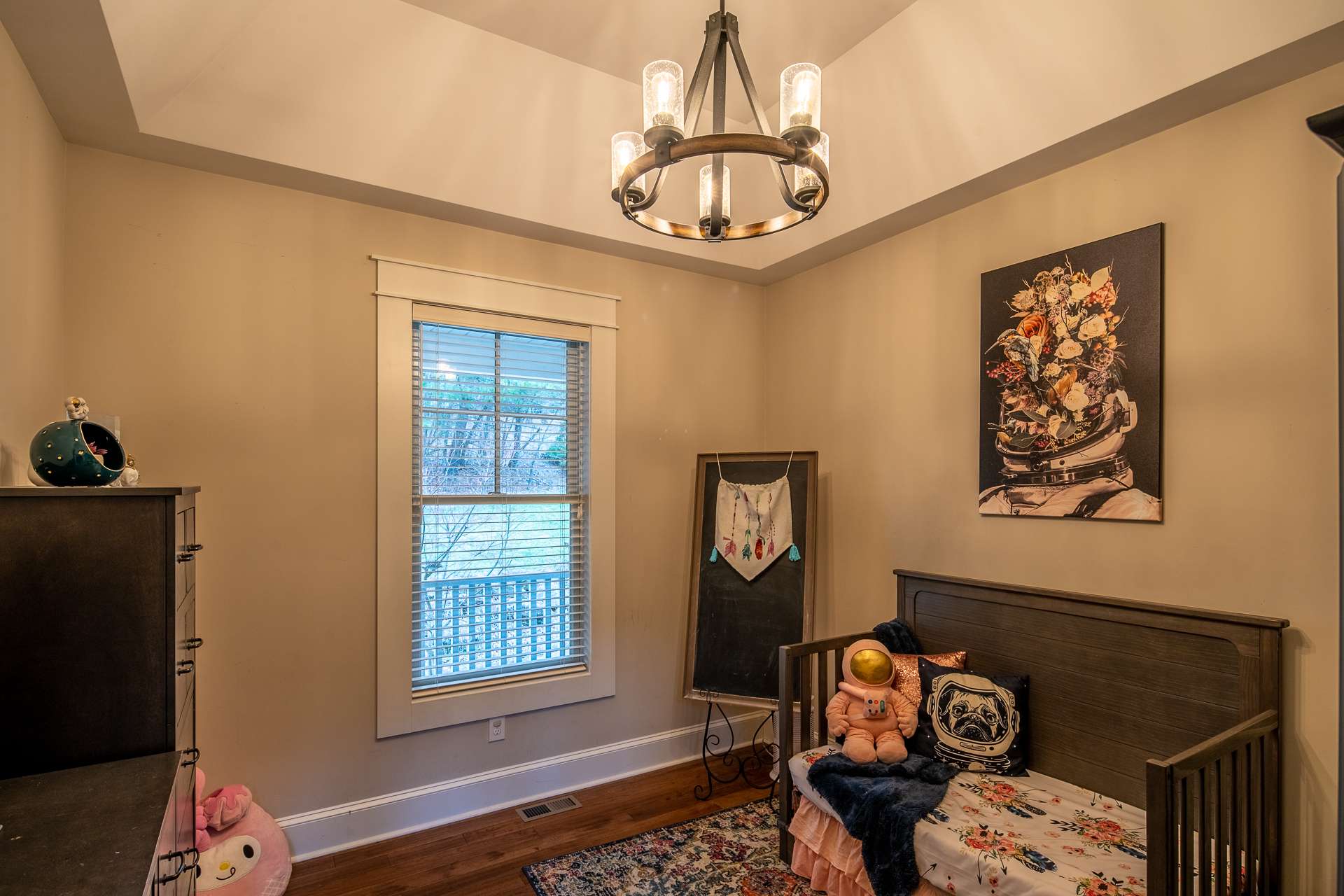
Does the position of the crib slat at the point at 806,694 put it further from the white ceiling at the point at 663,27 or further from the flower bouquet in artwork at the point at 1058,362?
the white ceiling at the point at 663,27

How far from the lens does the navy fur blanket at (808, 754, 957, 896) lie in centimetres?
197

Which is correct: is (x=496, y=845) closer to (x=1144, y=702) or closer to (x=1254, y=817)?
(x=1144, y=702)

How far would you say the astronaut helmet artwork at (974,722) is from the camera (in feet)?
7.38

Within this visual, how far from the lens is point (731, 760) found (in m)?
3.49

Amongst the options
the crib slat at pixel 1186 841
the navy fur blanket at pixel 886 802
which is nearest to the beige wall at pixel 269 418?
the navy fur blanket at pixel 886 802

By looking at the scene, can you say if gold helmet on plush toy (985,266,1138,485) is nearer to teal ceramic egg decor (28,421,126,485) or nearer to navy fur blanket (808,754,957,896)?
navy fur blanket (808,754,957,896)

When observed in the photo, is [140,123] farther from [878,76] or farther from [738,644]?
[738,644]

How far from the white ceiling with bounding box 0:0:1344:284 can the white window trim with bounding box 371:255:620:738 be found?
0.97ft

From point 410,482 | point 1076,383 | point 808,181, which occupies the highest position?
point 808,181

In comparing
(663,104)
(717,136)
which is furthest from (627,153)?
(717,136)

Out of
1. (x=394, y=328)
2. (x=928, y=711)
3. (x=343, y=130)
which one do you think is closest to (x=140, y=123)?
(x=343, y=130)

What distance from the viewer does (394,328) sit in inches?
109

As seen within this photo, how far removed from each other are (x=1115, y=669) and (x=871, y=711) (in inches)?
30.1

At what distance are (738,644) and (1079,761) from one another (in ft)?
4.69
